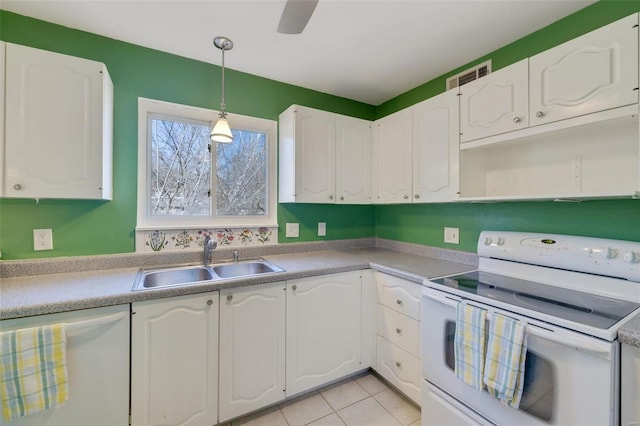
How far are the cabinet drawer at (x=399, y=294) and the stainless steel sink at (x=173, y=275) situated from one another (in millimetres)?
1158

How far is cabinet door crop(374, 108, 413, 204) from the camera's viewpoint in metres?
2.12

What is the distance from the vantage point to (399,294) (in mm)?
1772

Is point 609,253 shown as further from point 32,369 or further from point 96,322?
point 32,369

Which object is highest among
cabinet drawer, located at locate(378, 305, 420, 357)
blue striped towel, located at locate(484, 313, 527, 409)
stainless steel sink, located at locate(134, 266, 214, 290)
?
stainless steel sink, located at locate(134, 266, 214, 290)

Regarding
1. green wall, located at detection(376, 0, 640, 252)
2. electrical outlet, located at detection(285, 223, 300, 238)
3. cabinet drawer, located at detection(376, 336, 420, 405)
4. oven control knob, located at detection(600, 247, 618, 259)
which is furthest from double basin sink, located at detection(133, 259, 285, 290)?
oven control knob, located at detection(600, 247, 618, 259)

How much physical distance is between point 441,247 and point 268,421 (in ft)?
5.56

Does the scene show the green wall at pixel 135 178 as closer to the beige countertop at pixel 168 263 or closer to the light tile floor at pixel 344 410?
the beige countertop at pixel 168 263

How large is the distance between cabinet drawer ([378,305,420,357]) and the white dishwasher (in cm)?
150

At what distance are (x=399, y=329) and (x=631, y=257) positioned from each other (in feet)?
3.86

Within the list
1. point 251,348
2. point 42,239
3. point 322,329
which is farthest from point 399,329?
point 42,239

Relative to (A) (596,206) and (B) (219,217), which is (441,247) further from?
(B) (219,217)

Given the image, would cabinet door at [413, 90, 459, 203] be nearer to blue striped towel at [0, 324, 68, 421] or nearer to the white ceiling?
the white ceiling

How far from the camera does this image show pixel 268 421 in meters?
1.61

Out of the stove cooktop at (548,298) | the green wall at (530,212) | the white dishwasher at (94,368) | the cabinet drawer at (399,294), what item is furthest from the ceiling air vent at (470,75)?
the white dishwasher at (94,368)
